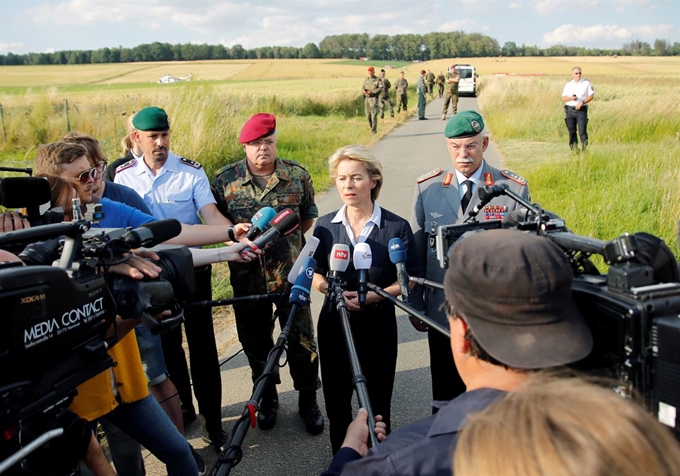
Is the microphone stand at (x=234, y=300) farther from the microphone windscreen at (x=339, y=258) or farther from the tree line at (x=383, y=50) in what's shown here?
the tree line at (x=383, y=50)

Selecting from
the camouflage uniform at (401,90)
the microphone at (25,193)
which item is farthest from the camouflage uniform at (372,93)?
the microphone at (25,193)

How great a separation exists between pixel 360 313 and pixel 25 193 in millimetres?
1709

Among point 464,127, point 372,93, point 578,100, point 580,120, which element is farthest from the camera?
point 372,93

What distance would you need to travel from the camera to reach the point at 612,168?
8.96m

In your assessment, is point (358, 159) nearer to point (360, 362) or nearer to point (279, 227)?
point (279, 227)

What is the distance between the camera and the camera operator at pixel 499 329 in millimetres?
1299

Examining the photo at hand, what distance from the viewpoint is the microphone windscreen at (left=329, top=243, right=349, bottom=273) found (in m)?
2.81

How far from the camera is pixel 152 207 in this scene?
3.54m

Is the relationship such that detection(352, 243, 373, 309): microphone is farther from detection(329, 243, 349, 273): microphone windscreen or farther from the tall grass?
the tall grass

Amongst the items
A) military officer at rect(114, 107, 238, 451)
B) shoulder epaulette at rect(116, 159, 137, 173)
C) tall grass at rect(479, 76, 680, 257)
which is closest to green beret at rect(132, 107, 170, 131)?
military officer at rect(114, 107, 238, 451)

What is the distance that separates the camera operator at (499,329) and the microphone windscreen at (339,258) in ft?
4.67

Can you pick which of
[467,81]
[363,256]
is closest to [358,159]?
[363,256]

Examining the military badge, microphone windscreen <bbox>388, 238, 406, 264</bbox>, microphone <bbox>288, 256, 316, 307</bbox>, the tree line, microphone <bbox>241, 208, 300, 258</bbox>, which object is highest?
the tree line

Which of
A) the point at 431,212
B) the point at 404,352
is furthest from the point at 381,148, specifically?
the point at 431,212
